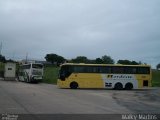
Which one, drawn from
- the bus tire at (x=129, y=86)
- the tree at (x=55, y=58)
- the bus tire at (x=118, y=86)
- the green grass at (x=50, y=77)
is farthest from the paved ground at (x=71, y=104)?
the tree at (x=55, y=58)

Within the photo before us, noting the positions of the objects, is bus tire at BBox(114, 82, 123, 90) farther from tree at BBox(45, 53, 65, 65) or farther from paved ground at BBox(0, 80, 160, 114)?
tree at BBox(45, 53, 65, 65)

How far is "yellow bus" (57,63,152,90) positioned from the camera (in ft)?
158

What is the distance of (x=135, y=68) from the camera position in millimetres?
49000

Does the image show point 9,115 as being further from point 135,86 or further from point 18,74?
point 18,74

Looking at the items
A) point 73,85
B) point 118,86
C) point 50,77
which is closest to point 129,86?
point 118,86

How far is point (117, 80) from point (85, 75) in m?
3.82

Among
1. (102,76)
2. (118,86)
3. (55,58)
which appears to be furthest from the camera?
(55,58)

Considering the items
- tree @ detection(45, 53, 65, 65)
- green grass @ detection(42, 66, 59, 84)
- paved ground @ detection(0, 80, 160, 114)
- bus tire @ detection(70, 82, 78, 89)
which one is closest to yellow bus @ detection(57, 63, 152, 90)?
bus tire @ detection(70, 82, 78, 89)

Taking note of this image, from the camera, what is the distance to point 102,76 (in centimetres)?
4812

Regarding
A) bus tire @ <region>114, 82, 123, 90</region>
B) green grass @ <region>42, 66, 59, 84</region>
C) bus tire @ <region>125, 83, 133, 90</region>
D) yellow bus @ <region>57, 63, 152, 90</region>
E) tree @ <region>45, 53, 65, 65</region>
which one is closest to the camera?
yellow bus @ <region>57, 63, 152, 90</region>

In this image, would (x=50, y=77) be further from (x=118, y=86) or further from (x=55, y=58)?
(x=55, y=58)

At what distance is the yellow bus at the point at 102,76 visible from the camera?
4812cm

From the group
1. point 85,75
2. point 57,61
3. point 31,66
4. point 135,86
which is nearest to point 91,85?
point 85,75

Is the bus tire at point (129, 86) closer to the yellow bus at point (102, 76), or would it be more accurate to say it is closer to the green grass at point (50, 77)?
the yellow bus at point (102, 76)
